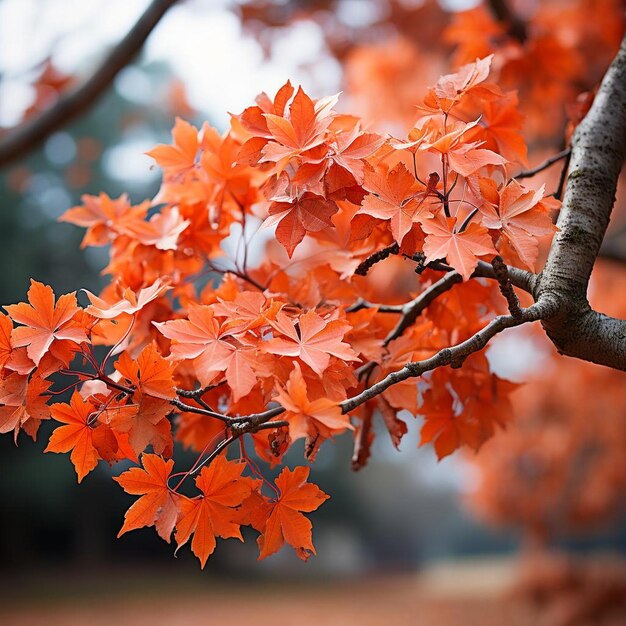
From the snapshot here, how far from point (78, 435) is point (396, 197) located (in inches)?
15.0

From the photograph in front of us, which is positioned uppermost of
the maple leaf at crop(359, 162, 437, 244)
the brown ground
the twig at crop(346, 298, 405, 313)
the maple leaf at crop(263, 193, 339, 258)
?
the maple leaf at crop(359, 162, 437, 244)

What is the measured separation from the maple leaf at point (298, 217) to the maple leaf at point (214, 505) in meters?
0.21

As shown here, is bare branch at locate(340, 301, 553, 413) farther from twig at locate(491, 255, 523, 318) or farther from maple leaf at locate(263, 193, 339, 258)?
maple leaf at locate(263, 193, 339, 258)

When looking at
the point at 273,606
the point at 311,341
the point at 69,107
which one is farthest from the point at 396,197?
the point at 273,606

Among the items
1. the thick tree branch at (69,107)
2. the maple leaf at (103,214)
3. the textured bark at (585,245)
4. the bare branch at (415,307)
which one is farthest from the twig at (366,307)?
the thick tree branch at (69,107)

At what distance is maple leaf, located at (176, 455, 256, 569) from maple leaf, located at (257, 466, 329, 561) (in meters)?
0.03

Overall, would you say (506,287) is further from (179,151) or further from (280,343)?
(179,151)

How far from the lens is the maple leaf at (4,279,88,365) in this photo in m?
0.65

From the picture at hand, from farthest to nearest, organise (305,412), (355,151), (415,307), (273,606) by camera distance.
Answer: (273,606)
(415,307)
(355,151)
(305,412)

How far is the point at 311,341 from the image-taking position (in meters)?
0.63

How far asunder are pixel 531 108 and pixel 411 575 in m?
11.5

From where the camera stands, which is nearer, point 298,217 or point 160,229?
point 298,217

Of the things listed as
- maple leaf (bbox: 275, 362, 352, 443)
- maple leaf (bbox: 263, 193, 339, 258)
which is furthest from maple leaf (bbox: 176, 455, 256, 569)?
maple leaf (bbox: 263, 193, 339, 258)

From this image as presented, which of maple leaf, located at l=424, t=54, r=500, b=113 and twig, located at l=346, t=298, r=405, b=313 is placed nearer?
maple leaf, located at l=424, t=54, r=500, b=113
